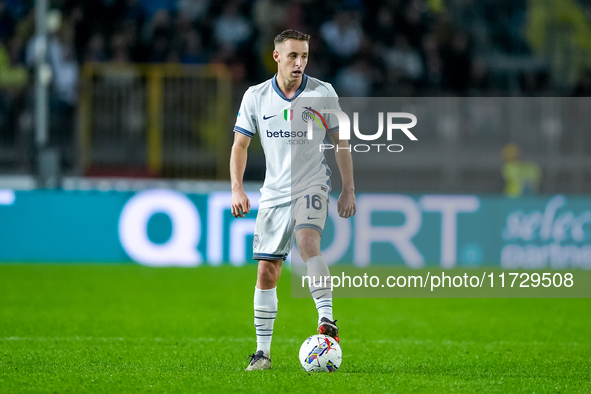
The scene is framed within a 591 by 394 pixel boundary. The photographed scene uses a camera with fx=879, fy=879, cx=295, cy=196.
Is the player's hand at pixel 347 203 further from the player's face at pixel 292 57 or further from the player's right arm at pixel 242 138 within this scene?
the player's face at pixel 292 57

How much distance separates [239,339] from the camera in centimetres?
691

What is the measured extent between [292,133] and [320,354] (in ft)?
4.40

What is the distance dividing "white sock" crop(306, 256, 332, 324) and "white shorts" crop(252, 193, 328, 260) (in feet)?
0.70

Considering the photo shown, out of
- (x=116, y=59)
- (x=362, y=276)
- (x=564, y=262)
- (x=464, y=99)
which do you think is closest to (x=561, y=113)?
(x=464, y=99)

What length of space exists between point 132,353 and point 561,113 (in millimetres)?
8606

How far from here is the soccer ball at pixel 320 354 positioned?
5.10 m

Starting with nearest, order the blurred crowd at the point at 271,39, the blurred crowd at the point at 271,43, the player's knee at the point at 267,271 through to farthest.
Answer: the player's knee at the point at 267,271, the blurred crowd at the point at 271,43, the blurred crowd at the point at 271,39

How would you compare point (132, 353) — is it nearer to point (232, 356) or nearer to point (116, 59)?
point (232, 356)

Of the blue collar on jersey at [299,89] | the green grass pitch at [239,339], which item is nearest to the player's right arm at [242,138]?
the blue collar on jersey at [299,89]

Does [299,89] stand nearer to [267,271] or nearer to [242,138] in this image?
[242,138]

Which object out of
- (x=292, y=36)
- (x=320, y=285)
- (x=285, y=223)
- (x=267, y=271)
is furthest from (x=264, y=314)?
(x=292, y=36)

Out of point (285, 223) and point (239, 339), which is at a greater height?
point (285, 223)

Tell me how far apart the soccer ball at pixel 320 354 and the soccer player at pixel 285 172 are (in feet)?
0.81

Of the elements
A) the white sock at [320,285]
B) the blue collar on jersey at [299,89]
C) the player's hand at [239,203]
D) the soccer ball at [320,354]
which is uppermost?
the blue collar on jersey at [299,89]
